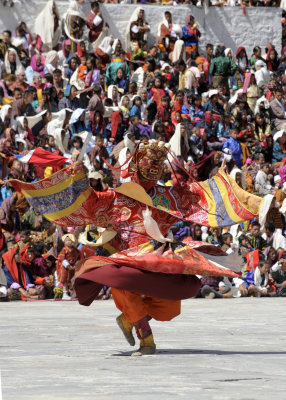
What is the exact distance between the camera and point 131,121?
20.0 meters

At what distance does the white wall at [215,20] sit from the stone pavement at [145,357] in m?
12.7

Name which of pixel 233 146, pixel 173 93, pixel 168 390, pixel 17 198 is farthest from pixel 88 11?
pixel 168 390

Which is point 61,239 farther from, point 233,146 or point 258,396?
point 258,396

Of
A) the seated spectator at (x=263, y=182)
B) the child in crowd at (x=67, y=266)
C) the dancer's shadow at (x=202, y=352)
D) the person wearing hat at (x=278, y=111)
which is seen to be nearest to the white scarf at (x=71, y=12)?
the person wearing hat at (x=278, y=111)

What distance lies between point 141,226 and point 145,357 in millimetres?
1144

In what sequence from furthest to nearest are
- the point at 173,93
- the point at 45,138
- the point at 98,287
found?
the point at 173,93, the point at 45,138, the point at 98,287

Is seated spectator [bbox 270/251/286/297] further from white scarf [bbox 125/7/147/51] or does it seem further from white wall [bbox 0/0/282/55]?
white wall [bbox 0/0/282/55]

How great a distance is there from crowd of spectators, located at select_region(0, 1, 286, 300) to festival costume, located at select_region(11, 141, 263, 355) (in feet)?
16.2

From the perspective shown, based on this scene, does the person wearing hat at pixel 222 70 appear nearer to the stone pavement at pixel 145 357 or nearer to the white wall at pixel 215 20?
the white wall at pixel 215 20

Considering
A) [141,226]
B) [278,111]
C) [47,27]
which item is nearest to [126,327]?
[141,226]

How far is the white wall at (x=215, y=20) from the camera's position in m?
25.1

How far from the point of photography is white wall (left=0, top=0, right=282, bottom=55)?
989 inches

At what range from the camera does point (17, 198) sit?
17297 millimetres

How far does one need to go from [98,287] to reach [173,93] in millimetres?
13971
